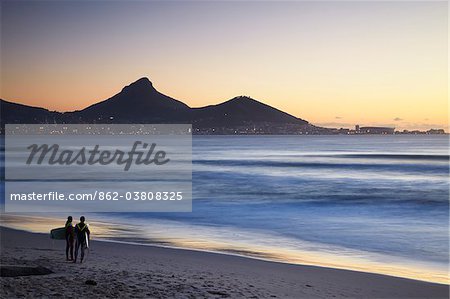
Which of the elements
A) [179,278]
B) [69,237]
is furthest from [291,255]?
[69,237]

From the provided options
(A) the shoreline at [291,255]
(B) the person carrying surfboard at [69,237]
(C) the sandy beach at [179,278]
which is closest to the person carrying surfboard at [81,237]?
(B) the person carrying surfboard at [69,237]

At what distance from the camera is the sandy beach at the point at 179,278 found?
8.35 m

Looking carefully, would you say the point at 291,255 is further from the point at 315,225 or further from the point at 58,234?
the point at 315,225

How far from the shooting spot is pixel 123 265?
10.8 meters

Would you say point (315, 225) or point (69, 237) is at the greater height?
point (69, 237)

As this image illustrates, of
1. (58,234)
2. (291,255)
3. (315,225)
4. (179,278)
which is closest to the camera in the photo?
(179,278)

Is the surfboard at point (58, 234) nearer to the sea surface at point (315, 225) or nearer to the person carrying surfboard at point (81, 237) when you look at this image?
the person carrying surfboard at point (81, 237)

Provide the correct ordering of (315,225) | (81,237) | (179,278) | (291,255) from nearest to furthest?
(179,278) < (81,237) < (291,255) < (315,225)

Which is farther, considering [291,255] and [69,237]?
[291,255]

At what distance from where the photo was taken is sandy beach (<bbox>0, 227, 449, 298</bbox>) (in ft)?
27.4

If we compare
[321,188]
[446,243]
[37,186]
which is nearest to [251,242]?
[446,243]

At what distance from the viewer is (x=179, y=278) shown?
31.4 feet

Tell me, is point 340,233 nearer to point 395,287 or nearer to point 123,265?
point 395,287

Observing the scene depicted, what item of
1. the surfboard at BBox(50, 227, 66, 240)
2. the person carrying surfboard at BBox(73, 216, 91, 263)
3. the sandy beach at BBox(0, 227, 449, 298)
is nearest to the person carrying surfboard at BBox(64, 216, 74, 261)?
the person carrying surfboard at BBox(73, 216, 91, 263)
